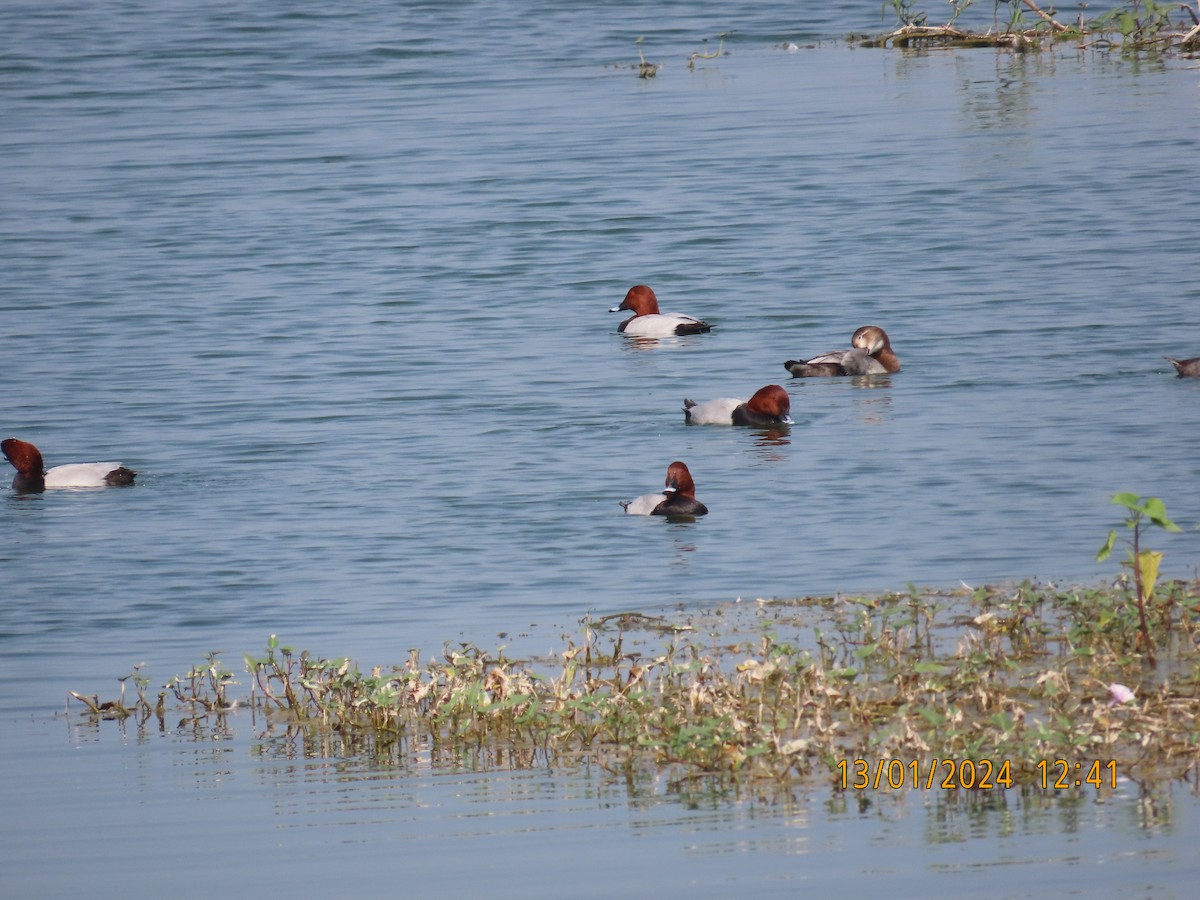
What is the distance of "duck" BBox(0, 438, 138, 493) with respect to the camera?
566 inches

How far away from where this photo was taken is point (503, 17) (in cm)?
4738

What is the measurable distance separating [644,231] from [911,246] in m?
4.41

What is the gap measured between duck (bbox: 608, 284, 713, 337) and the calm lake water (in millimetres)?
311

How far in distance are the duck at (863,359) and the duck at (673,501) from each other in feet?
15.6

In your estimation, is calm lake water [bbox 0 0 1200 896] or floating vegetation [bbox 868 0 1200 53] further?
floating vegetation [bbox 868 0 1200 53]

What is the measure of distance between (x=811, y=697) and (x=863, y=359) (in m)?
10.1

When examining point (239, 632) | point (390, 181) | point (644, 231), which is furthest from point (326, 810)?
point (390, 181)

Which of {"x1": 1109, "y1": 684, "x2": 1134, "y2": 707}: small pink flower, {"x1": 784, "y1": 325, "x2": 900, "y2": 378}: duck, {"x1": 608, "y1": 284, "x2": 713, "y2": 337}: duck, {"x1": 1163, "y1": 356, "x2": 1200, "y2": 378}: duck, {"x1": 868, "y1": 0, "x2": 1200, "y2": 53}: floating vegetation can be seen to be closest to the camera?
{"x1": 1109, "y1": 684, "x2": 1134, "y2": 707}: small pink flower

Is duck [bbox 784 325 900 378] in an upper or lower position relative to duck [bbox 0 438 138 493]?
upper

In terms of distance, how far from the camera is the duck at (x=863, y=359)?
17.1 m
